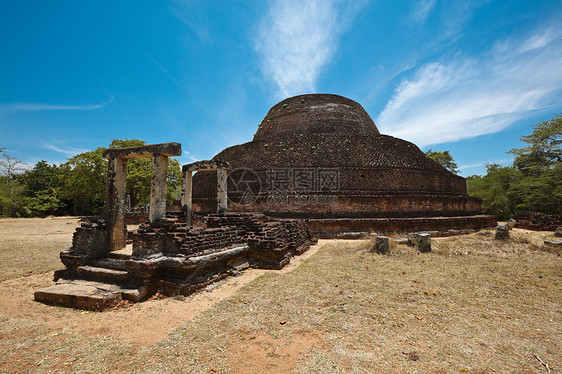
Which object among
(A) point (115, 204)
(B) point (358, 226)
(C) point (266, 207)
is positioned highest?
(A) point (115, 204)

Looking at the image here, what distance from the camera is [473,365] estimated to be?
2258 mm

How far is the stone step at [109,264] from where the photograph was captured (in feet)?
15.3

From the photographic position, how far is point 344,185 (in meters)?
13.0

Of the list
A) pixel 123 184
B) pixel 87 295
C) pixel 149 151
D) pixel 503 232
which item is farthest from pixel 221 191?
pixel 503 232

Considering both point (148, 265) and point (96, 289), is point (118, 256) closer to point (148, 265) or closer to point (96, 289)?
point (96, 289)

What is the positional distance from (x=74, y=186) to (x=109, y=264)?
25.7 meters

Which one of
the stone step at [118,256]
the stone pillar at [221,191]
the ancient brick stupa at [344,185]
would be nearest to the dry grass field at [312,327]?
the stone step at [118,256]

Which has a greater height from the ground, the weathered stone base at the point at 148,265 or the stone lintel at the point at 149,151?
the stone lintel at the point at 149,151

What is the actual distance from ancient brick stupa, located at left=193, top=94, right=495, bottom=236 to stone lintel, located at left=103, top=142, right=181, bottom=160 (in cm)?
745

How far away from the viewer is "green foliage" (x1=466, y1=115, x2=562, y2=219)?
61.2ft

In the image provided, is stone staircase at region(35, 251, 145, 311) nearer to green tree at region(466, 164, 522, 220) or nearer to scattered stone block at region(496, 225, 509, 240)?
scattered stone block at region(496, 225, 509, 240)

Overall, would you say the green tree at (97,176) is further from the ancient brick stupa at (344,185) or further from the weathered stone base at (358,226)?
the weathered stone base at (358,226)

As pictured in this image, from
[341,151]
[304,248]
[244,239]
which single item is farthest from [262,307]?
[341,151]

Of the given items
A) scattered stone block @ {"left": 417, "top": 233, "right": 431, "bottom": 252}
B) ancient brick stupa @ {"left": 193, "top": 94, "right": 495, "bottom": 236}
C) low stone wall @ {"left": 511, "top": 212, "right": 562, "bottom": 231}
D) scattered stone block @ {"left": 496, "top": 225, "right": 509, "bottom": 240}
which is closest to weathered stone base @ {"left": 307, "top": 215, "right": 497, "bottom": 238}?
ancient brick stupa @ {"left": 193, "top": 94, "right": 495, "bottom": 236}
